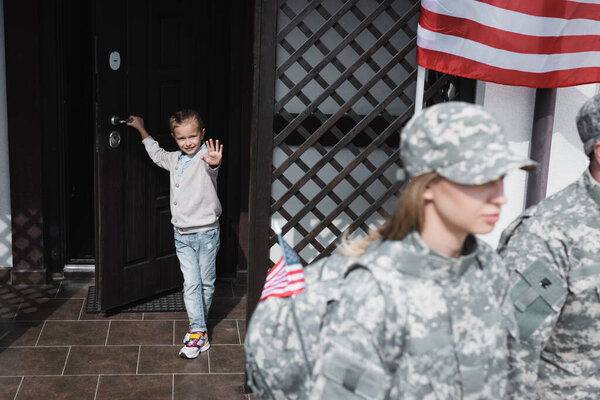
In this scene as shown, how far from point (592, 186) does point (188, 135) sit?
2429 mm

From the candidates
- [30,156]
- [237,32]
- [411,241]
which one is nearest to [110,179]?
[30,156]

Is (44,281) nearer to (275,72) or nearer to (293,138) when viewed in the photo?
(293,138)

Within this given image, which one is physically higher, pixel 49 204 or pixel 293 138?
pixel 293 138

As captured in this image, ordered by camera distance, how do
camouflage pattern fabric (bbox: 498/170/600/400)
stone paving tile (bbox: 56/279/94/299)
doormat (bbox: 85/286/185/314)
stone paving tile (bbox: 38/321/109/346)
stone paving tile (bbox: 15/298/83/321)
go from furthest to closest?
stone paving tile (bbox: 56/279/94/299) < doormat (bbox: 85/286/185/314) < stone paving tile (bbox: 15/298/83/321) < stone paving tile (bbox: 38/321/109/346) < camouflage pattern fabric (bbox: 498/170/600/400)

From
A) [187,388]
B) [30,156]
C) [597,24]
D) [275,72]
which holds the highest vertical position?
[597,24]

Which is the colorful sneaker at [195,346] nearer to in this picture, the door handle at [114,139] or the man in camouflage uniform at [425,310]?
the door handle at [114,139]

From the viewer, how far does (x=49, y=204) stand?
528 centimetres

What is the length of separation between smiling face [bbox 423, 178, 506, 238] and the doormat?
3.47m

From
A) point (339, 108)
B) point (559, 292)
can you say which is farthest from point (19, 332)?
point (559, 292)

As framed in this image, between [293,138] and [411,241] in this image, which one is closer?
[411,241]

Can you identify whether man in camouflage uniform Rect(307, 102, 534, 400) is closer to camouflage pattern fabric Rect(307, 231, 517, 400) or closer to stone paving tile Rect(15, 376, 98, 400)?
camouflage pattern fabric Rect(307, 231, 517, 400)

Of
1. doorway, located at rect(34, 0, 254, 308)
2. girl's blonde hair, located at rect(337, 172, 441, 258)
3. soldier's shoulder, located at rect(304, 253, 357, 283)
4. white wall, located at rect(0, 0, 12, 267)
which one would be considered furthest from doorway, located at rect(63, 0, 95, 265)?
girl's blonde hair, located at rect(337, 172, 441, 258)

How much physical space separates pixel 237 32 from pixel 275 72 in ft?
5.91

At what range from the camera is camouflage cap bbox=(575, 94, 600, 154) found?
222 cm
